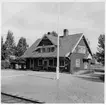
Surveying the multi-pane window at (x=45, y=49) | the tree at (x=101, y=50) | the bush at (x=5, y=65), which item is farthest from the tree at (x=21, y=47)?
the tree at (x=101, y=50)

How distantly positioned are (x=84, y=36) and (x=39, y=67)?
A: 27.6 ft

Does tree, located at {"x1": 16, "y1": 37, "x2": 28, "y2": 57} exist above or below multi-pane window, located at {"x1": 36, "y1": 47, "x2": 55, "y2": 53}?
above

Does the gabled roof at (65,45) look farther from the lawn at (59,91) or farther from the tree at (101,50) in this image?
the lawn at (59,91)

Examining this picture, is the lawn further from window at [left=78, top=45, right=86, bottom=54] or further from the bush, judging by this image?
the bush

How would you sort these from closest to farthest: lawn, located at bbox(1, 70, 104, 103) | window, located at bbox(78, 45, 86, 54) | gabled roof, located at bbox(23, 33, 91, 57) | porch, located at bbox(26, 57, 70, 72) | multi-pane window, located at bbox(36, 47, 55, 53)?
lawn, located at bbox(1, 70, 104, 103)
porch, located at bbox(26, 57, 70, 72)
gabled roof, located at bbox(23, 33, 91, 57)
window, located at bbox(78, 45, 86, 54)
multi-pane window, located at bbox(36, 47, 55, 53)

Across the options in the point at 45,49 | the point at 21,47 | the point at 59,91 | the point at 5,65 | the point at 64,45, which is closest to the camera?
the point at 59,91

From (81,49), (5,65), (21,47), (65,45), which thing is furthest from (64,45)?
(21,47)

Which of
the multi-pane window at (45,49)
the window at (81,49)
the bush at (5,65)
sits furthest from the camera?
the bush at (5,65)

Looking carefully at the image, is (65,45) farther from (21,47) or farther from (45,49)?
(21,47)

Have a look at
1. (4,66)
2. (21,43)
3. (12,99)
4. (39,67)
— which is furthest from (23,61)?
(12,99)

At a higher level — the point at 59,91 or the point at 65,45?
the point at 65,45

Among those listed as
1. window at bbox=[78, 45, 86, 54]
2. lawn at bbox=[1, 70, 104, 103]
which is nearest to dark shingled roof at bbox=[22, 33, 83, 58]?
window at bbox=[78, 45, 86, 54]

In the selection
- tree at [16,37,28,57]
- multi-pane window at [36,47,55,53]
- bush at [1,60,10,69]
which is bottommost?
bush at [1,60,10,69]

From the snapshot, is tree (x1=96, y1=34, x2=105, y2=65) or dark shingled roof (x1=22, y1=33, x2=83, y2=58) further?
tree (x1=96, y1=34, x2=105, y2=65)
